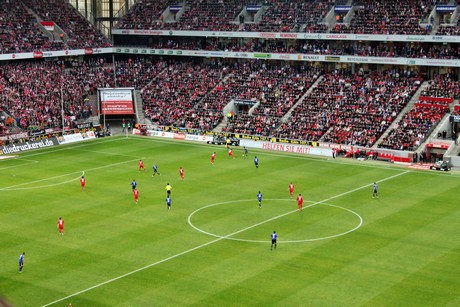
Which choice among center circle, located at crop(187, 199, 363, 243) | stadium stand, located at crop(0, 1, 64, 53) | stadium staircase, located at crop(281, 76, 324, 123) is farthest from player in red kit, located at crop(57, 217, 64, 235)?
stadium stand, located at crop(0, 1, 64, 53)

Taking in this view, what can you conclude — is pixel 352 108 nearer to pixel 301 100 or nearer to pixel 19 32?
pixel 301 100

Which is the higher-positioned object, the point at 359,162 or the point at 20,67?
the point at 20,67

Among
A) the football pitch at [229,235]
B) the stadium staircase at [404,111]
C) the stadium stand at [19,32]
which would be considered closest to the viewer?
the football pitch at [229,235]

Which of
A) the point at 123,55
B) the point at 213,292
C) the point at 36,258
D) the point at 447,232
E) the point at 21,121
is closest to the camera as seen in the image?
the point at 213,292

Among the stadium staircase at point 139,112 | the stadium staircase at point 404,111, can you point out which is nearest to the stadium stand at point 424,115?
the stadium staircase at point 404,111

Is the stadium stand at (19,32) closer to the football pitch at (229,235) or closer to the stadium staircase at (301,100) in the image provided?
the football pitch at (229,235)

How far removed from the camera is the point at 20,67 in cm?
9200

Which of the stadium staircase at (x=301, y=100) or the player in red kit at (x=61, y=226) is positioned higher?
the stadium staircase at (x=301, y=100)

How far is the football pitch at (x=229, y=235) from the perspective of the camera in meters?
35.0

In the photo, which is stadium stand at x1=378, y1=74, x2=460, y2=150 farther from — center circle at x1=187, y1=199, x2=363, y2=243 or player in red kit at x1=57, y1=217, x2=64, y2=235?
player in red kit at x1=57, y1=217, x2=64, y2=235

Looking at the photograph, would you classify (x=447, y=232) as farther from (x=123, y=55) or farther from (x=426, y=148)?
(x=123, y=55)

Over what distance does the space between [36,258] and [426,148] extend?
4289cm

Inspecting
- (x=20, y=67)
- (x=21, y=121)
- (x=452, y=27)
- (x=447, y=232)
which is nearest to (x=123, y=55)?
(x=20, y=67)

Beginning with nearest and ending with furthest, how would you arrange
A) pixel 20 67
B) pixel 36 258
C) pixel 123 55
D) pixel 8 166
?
pixel 36 258
pixel 8 166
pixel 20 67
pixel 123 55
